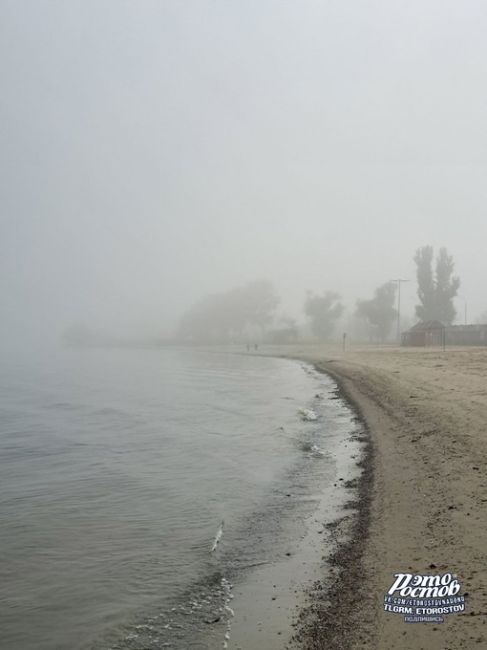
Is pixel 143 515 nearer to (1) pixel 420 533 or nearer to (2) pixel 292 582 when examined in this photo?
(2) pixel 292 582


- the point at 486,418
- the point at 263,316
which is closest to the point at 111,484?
the point at 486,418

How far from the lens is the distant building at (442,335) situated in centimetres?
8081

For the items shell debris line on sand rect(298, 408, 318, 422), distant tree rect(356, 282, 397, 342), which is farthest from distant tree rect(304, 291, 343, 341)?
shell debris line on sand rect(298, 408, 318, 422)

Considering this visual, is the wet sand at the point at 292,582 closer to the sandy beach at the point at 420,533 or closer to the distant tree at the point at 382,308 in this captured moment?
the sandy beach at the point at 420,533

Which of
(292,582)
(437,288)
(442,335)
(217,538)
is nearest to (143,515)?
(217,538)

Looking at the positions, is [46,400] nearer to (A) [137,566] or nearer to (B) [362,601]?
(A) [137,566]

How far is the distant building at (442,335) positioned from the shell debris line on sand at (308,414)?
207 ft

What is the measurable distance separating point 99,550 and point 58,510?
7.73ft

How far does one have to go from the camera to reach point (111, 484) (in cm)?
1127

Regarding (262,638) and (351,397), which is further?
(351,397)

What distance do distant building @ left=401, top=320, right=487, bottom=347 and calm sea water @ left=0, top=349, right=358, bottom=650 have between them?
214 ft

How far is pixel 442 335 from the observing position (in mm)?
81812

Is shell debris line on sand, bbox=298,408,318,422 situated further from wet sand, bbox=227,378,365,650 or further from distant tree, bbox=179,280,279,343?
distant tree, bbox=179,280,279,343

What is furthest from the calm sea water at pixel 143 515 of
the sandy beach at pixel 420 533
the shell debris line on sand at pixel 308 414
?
the sandy beach at pixel 420 533
